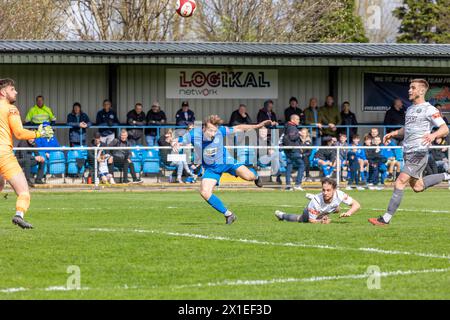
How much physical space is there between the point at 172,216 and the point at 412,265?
7753mm

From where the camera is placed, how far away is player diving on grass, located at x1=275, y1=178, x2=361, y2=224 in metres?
15.5

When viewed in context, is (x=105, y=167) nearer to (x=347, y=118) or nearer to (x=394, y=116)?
(x=347, y=118)

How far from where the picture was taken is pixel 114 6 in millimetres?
51406

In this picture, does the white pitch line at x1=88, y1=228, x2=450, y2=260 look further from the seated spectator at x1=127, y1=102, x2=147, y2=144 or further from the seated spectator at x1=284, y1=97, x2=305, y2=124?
the seated spectator at x1=284, y1=97, x2=305, y2=124

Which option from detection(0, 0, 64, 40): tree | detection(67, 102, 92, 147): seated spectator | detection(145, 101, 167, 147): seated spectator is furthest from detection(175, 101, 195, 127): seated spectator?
detection(0, 0, 64, 40): tree

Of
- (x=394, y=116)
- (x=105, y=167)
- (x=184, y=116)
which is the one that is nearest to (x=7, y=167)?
(x=105, y=167)

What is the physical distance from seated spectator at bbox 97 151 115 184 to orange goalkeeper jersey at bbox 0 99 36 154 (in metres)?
11.8

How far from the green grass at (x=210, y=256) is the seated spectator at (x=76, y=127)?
35.0 feet

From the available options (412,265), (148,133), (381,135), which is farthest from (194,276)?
(381,135)

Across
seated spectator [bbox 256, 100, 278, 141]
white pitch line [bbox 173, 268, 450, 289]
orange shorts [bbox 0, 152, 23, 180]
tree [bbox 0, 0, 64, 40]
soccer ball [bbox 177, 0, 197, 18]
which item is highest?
tree [bbox 0, 0, 64, 40]

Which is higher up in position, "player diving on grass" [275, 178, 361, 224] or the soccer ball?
the soccer ball

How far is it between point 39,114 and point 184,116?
3.96 metres

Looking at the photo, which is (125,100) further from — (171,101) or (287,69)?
(287,69)

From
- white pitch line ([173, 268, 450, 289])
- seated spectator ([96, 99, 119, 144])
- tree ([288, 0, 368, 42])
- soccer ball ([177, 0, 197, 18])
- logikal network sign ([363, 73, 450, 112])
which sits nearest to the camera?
white pitch line ([173, 268, 450, 289])
